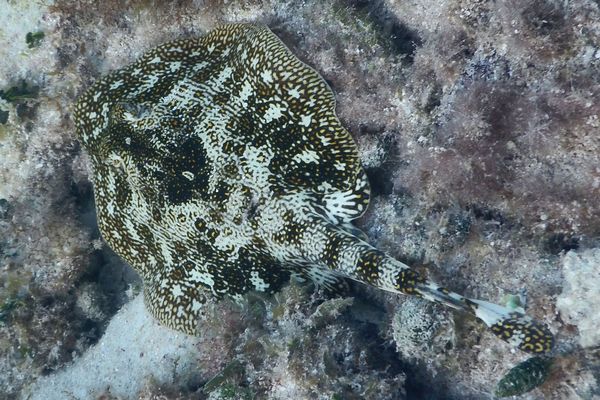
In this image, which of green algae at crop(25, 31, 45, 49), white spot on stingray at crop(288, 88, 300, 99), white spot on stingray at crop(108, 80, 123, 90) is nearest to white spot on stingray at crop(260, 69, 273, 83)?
white spot on stingray at crop(288, 88, 300, 99)

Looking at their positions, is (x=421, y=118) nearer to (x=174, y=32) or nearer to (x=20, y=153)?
(x=174, y=32)

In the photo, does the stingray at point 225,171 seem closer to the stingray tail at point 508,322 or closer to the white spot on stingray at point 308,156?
the white spot on stingray at point 308,156

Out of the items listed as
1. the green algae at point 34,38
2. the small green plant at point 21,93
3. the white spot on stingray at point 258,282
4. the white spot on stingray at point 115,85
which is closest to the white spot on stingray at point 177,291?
the white spot on stingray at point 258,282

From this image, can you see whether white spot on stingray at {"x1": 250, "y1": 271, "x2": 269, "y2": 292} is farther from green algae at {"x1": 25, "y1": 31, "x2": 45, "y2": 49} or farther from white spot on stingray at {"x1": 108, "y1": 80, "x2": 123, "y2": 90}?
green algae at {"x1": 25, "y1": 31, "x2": 45, "y2": 49}

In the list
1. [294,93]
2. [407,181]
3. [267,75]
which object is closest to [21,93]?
[267,75]

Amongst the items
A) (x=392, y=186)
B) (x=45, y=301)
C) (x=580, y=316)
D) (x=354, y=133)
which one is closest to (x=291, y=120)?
(x=354, y=133)

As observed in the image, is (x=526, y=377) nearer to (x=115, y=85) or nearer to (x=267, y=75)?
(x=267, y=75)
